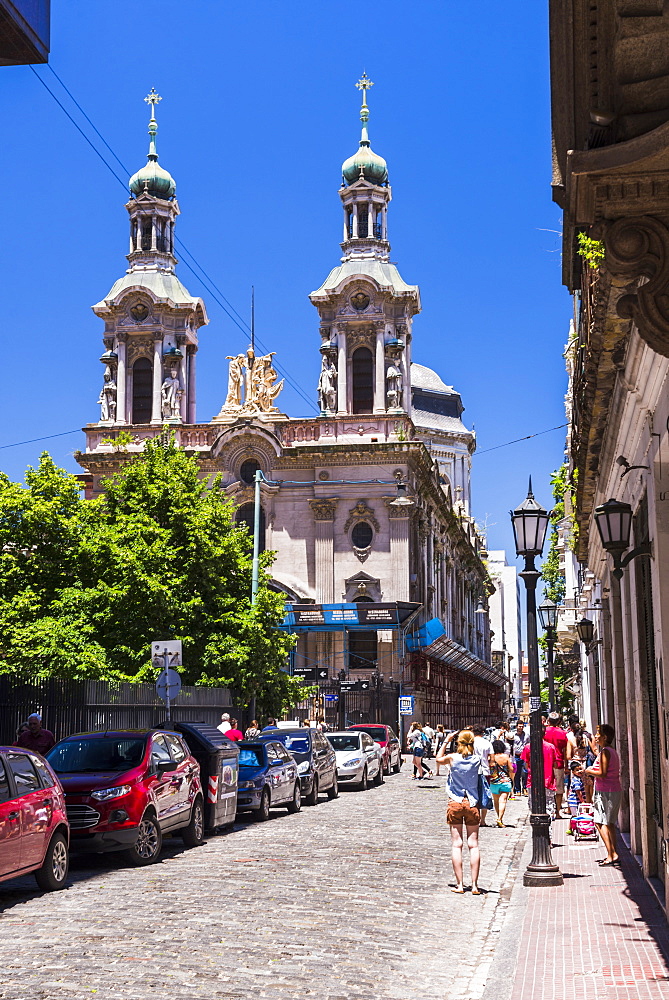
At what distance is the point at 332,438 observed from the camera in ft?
207

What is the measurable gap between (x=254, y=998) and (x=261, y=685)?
32619mm

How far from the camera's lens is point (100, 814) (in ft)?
51.9

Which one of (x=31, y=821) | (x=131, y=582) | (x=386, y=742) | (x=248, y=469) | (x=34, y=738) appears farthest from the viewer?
(x=248, y=469)

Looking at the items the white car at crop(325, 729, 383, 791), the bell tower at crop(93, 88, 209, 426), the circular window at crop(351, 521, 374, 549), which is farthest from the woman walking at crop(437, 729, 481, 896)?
the bell tower at crop(93, 88, 209, 426)

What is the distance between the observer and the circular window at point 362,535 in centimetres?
6200

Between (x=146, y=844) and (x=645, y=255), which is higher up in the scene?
(x=645, y=255)

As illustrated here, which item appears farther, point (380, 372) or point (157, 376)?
point (157, 376)

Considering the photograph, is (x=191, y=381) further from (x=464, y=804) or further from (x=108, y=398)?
(x=464, y=804)

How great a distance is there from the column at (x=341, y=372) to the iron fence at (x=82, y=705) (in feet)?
102

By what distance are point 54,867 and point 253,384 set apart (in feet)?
173

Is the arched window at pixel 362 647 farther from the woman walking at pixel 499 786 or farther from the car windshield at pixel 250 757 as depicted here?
the car windshield at pixel 250 757

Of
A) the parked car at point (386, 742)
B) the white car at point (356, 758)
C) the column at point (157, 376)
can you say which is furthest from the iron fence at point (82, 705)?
the column at point (157, 376)

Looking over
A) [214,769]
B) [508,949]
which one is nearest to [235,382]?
[214,769]

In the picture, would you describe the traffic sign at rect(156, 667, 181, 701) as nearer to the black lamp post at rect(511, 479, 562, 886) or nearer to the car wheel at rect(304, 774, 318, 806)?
the car wheel at rect(304, 774, 318, 806)
